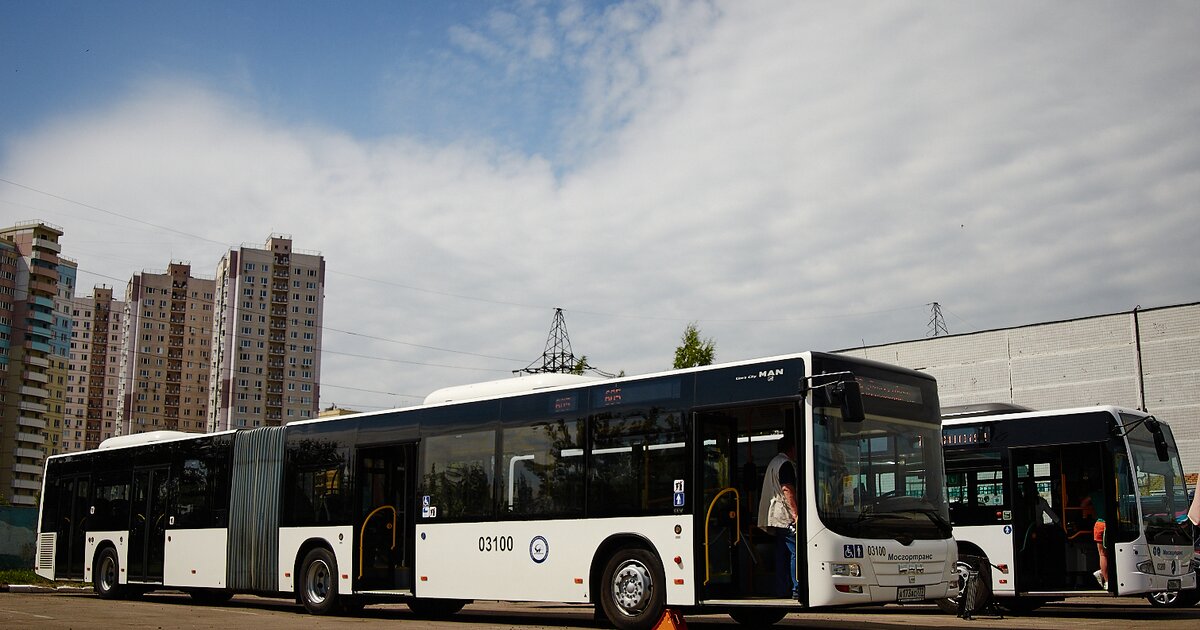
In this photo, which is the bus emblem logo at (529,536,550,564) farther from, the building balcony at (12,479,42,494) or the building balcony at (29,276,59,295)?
the building balcony at (12,479,42,494)

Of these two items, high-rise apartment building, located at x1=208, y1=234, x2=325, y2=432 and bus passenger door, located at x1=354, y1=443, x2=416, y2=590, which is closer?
bus passenger door, located at x1=354, y1=443, x2=416, y2=590

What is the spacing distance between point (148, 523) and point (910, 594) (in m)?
16.2

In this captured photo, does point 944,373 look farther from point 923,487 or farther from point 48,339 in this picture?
point 48,339

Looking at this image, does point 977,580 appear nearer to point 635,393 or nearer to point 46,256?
point 635,393

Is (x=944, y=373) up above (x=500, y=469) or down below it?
above

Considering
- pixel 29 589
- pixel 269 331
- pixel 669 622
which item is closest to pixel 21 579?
pixel 29 589

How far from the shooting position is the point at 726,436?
500 inches

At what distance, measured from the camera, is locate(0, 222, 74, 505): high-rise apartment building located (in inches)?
4368

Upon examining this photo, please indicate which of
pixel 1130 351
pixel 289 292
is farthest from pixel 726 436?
pixel 289 292

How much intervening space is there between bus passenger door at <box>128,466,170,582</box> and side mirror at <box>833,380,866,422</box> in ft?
50.6

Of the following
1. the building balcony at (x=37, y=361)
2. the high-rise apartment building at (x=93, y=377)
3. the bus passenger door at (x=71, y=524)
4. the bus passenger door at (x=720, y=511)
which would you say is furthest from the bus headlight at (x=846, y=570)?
the high-rise apartment building at (x=93, y=377)

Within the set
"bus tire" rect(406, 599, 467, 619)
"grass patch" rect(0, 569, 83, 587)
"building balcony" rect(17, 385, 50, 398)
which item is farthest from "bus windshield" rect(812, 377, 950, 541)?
"building balcony" rect(17, 385, 50, 398)

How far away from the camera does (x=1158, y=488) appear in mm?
15992

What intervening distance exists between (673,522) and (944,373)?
1123 inches
